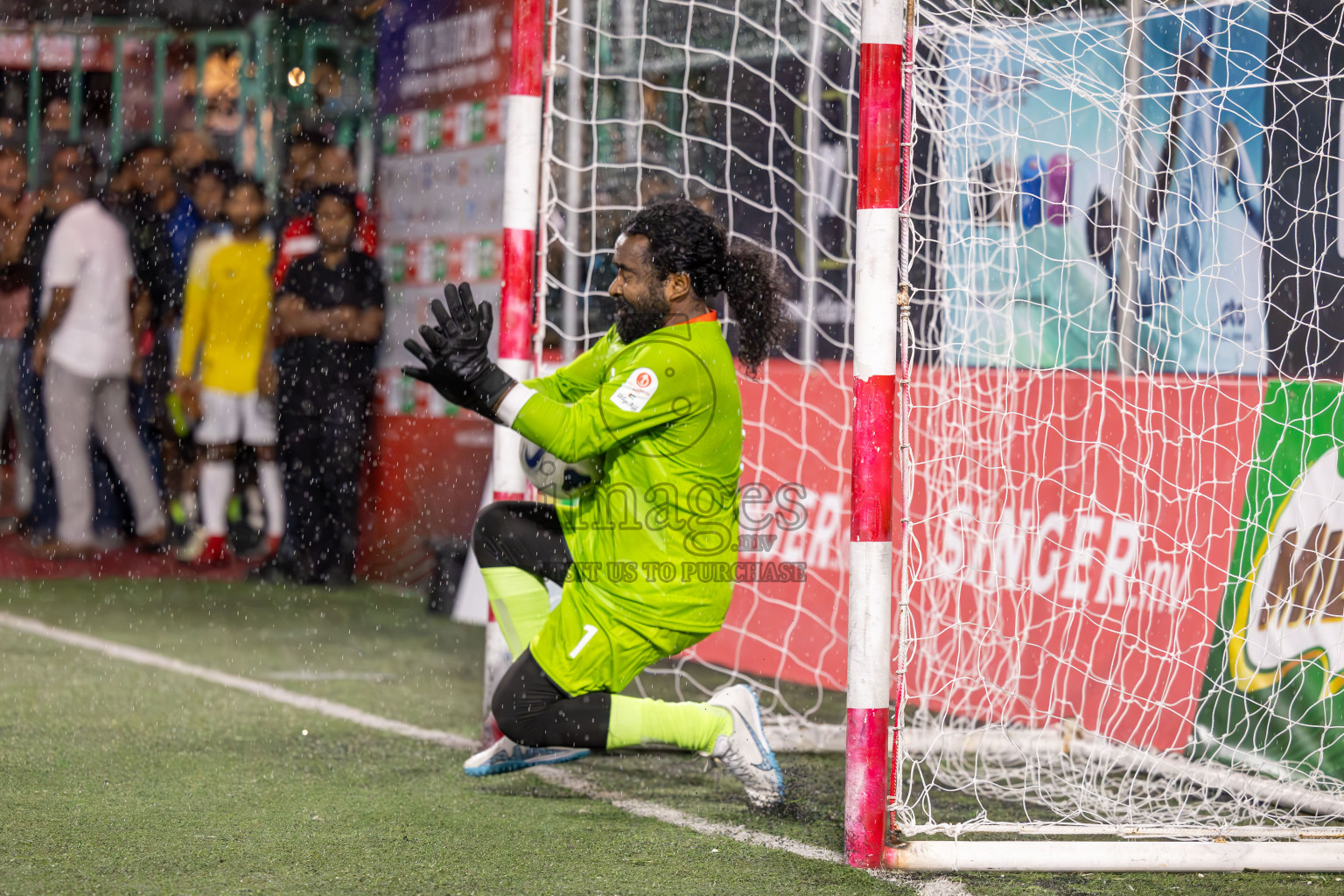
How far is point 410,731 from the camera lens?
507 cm

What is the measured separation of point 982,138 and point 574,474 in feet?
6.14

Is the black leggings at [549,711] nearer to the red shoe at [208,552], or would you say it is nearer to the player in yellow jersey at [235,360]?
the player in yellow jersey at [235,360]

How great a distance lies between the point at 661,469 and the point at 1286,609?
1.98 meters

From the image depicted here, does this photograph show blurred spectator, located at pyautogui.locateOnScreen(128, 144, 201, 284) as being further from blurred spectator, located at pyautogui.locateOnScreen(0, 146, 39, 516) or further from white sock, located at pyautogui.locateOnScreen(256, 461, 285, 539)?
white sock, located at pyautogui.locateOnScreen(256, 461, 285, 539)

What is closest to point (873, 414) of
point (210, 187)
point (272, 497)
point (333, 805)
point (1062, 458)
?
point (1062, 458)

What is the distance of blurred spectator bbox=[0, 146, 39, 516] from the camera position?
31.3 feet

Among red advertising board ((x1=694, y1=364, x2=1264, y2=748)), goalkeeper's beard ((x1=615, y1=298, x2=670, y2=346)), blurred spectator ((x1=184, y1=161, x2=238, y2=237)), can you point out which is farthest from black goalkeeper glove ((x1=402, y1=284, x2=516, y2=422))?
blurred spectator ((x1=184, y1=161, x2=238, y2=237))

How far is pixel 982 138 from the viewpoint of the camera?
199 inches

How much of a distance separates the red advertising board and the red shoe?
485 cm

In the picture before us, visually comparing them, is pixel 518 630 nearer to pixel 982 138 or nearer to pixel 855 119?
pixel 982 138

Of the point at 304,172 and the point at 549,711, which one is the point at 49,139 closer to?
the point at 304,172

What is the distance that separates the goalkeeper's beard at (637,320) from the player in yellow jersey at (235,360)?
5151mm

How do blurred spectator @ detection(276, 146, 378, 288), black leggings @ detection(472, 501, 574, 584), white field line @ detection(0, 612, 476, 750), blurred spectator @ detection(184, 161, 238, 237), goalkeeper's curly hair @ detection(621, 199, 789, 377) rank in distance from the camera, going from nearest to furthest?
1. goalkeeper's curly hair @ detection(621, 199, 789, 377)
2. black leggings @ detection(472, 501, 574, 584)
3. white field line @ detection(0, 612, 476, 750)
4. blurred spectator @ detection(276, 146, 378, 288)
5. blurred spectator @ detection(184, 161, 238, 237)

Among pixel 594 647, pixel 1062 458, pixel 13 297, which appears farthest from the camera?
pixel 13 297
